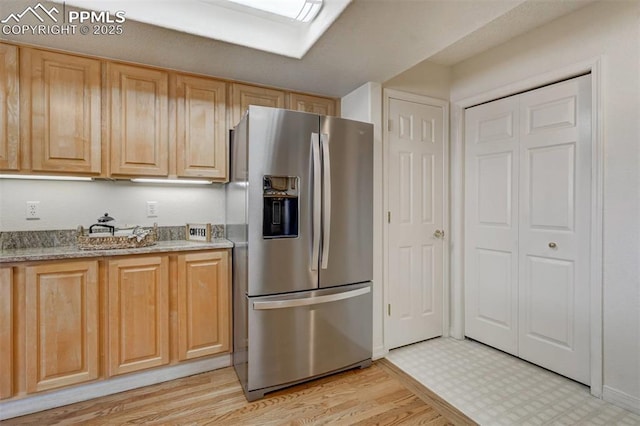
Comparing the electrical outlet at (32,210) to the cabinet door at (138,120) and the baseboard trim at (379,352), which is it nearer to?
the cabinet door at (138,120)

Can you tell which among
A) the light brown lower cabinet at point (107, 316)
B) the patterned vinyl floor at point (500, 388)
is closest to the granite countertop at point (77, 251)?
the light brown lower cabinet at point (107, 316)

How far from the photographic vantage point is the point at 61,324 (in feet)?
6.03

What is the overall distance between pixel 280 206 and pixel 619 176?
2116mm

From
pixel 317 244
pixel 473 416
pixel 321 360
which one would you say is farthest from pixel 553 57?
pixel 321 360

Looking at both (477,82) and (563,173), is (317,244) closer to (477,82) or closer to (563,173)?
(563,173)

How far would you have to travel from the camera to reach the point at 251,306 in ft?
6.34

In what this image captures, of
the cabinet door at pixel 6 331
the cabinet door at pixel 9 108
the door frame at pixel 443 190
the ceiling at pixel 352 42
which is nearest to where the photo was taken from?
the ceiling at pixel 352 42

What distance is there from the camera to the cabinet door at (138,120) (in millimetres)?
2100

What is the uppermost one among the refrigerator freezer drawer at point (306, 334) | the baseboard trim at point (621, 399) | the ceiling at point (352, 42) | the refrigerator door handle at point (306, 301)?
A: the ceiling at point (352, 42)

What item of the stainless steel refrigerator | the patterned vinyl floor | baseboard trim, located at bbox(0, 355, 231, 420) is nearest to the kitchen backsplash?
baseboard trim, located at bbox(0, 355, 231, 420)

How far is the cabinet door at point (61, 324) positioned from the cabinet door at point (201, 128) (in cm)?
95

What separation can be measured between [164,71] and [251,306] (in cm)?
182

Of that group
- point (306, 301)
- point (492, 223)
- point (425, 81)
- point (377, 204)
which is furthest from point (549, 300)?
point (425, 81)

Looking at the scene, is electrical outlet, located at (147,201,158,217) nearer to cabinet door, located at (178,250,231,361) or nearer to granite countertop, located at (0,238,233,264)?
granite countertop, located at (0,238,233,264)
